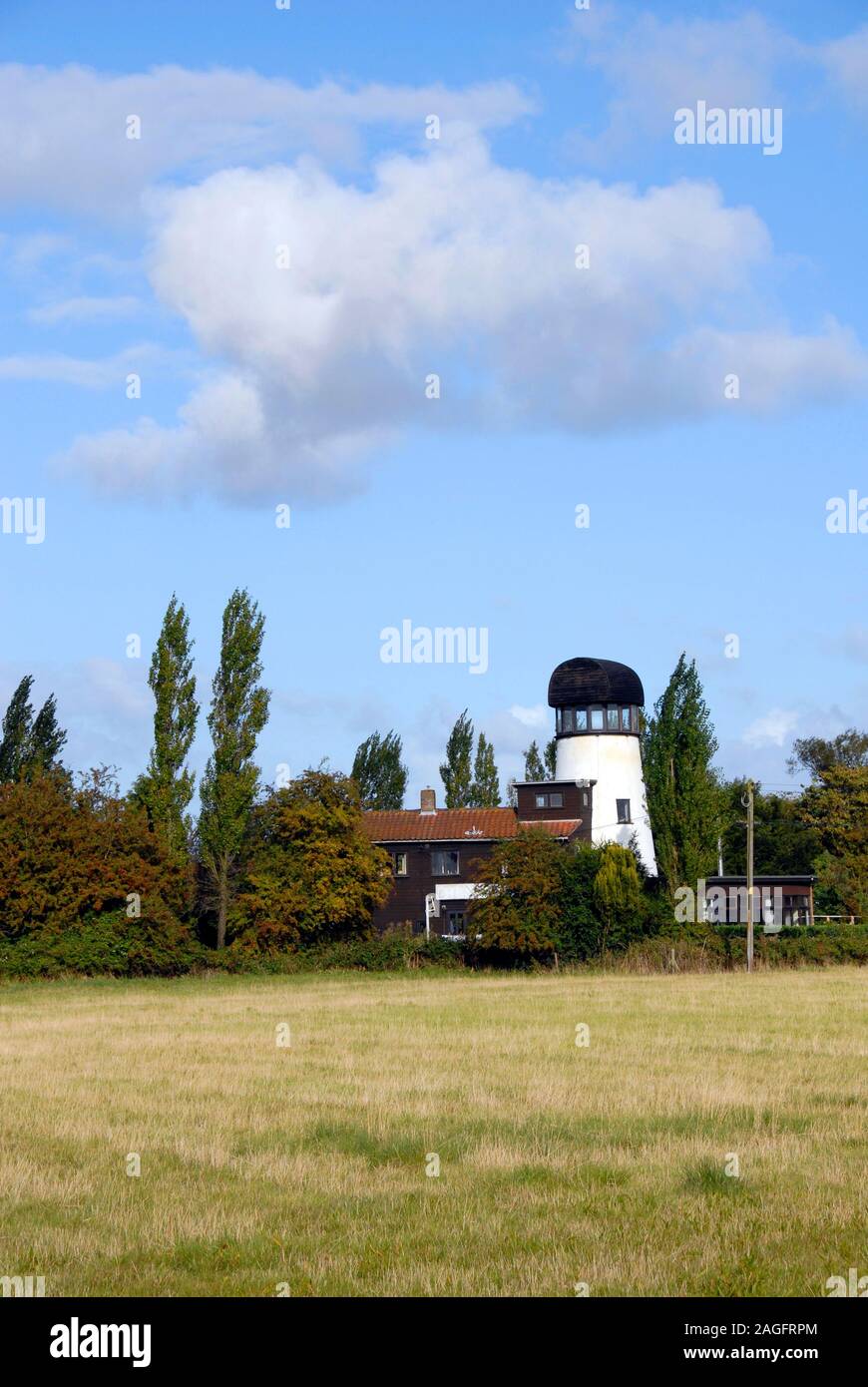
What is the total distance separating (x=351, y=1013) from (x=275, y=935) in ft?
81.9

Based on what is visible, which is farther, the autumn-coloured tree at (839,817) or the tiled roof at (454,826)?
the autumn-coloured tree at (839,817)

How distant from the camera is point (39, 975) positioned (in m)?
59.8

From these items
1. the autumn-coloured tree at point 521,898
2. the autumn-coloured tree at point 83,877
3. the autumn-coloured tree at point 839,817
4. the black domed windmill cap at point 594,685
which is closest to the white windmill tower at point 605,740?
the black domed windmill cap at point 594,685

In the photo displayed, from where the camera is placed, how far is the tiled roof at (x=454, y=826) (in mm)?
86688

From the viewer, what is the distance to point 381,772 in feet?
386

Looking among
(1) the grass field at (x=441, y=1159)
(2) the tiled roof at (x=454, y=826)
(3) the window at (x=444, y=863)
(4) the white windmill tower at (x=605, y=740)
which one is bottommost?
(1) the grass field at (x=441, y=1159)

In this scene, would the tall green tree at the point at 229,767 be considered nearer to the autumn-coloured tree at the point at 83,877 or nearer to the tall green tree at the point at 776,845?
the autumn-coloured tree at the point at 83,877

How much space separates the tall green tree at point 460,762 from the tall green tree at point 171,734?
47.8m

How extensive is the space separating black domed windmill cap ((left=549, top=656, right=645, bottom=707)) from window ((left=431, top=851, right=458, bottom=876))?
556 inches

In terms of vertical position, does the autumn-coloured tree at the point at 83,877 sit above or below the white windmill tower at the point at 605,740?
below

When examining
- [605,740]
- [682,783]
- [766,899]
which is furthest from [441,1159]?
[766,899]

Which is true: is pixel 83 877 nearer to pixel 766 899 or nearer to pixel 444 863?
pixel 444 863

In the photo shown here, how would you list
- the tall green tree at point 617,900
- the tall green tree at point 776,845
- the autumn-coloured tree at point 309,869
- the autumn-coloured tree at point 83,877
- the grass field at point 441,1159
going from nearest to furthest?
the grass field at point 441,1159 < the autumn-coloured tree at point 83,877 < the tall green tree at point 617,900 < the autumn-coloured tree at point 309,869 < the tall green tree at point 776,845
